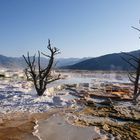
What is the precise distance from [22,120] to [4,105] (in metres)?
3.84

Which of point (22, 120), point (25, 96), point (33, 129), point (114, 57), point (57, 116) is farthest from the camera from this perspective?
point (114, 57)

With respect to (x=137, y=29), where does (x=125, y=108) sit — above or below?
below

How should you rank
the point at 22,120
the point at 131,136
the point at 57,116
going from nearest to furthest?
the point at 131,136, the point at 22,120, the point at 57,116

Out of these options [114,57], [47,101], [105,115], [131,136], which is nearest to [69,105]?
[47,101]

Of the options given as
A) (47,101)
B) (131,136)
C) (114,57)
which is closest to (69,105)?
(47,101)

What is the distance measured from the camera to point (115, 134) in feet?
37.2

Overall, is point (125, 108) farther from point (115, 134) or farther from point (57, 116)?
point (115, 134)

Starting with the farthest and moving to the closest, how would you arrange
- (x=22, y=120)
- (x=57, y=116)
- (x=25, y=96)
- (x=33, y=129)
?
(x=25, y=96)
(x=57, y=116)
(x=22, y=120)
(x=33, y=129)

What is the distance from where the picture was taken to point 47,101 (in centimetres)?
1862

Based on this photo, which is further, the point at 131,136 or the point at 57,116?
the point at 57,116

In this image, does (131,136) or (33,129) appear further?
(33,129)

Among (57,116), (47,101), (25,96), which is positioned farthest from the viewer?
(25,96)

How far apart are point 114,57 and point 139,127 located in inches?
6082

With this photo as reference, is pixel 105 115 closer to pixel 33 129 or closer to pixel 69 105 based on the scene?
pixel 69 105
